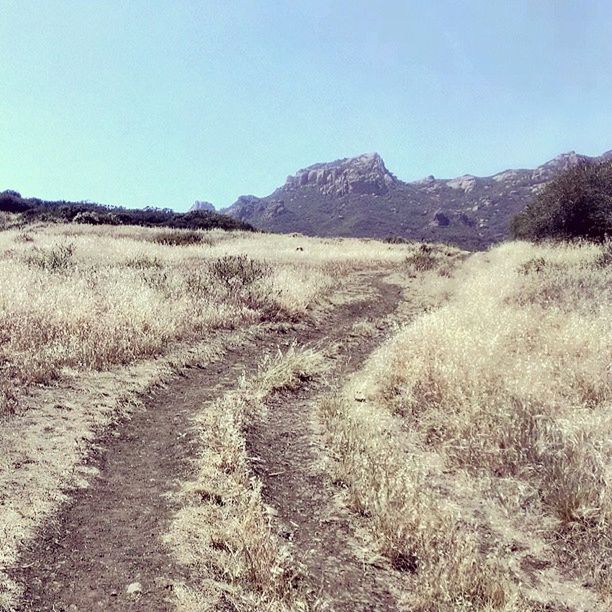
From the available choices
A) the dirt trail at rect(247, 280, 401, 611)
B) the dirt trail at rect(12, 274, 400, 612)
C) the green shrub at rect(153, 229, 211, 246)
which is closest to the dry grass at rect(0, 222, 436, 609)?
the dirt trail at rect(12, 274, 400, 612)

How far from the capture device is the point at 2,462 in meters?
4.63

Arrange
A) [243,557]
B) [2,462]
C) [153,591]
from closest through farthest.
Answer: [153,591], [243,557], [2,462]

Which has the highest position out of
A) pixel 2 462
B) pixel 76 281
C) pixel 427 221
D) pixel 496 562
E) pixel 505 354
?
pixel 427 221

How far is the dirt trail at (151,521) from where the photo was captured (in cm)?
324

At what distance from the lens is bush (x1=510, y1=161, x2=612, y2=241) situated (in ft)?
Answer: 72.5

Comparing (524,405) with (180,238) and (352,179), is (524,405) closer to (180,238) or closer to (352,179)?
(180,238)

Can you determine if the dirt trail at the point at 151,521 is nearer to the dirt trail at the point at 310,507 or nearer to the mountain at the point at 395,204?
the dirt trail at the point at 310,507

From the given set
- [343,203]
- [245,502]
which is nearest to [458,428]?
[245,502]

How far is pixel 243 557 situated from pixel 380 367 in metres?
4.54

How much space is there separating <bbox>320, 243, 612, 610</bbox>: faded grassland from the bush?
1537 cm

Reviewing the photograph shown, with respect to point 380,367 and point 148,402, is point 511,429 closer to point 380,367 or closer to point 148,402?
point 380,367

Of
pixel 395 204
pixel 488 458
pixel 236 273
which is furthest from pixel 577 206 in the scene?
pixel 395 204

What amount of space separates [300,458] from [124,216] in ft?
156

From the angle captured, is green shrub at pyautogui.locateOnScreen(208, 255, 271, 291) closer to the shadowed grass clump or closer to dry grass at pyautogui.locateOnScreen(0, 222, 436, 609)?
dry grass at pyautogui.locateOnScreen(0, 222, 436, 609)
